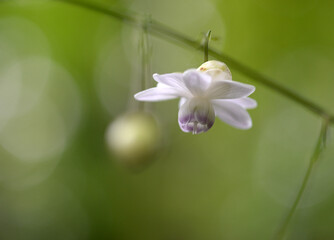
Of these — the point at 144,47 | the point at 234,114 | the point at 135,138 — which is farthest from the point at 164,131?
the point at 234,114

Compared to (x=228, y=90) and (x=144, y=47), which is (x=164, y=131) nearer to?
(x=144, y=47)

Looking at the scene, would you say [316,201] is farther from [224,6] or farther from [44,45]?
[44,45]

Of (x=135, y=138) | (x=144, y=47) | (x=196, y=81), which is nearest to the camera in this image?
(x=196, y=81)

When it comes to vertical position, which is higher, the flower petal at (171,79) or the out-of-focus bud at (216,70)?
the out-of-focus bud at (216,70)

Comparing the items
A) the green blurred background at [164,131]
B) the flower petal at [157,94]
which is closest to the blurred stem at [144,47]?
the flower petal at [157,94]

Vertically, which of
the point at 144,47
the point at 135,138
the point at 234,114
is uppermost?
the point at 144,47

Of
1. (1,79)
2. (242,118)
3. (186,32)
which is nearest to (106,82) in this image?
(186,32)

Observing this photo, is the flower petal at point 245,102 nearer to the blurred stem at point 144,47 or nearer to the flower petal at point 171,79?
the flower petal at point 171,79

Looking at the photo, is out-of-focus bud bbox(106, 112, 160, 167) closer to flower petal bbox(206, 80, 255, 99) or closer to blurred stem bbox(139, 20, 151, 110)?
blurred stem bbox(139, 20, 151, 110)
